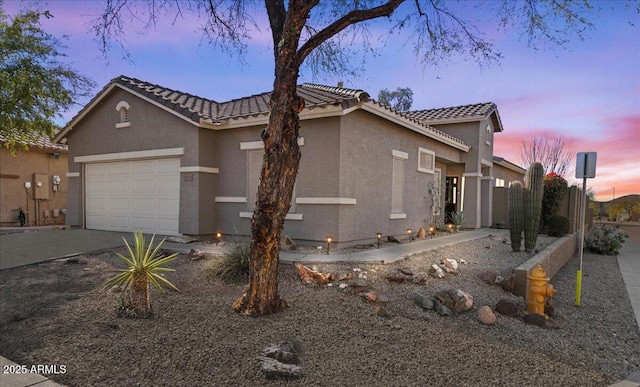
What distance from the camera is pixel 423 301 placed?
17.6 feet

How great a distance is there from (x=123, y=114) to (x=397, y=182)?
8.78 m

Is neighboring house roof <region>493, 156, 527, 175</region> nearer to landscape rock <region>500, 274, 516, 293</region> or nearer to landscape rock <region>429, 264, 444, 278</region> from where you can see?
landscape rock <region>500, 274, 516, 293</region>

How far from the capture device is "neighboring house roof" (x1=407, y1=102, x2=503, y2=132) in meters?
15.6

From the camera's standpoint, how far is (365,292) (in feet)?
18.4

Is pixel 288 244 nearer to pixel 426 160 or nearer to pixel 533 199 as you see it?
pixel 533 199

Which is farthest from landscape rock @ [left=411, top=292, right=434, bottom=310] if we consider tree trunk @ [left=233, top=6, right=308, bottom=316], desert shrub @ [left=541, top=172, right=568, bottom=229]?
desert shrub @ [left=541, top=172, right=568, bottom=229]

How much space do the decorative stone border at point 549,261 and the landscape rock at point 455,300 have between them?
1.53 metres

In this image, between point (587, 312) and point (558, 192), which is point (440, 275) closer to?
point (587, 312)

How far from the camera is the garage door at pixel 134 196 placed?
1088cm

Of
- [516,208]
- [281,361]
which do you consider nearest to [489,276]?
[516,208]

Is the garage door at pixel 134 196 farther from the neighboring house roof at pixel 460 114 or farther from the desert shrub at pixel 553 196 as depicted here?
the desert shrub at pixel 553 196

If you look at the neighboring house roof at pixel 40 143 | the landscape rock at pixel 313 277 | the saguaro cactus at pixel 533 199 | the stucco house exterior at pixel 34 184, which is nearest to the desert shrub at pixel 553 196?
the saguaro cactus at pixel 533 199

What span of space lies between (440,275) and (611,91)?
27.9ft

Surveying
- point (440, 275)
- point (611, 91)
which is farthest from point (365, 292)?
point (611, 91)
